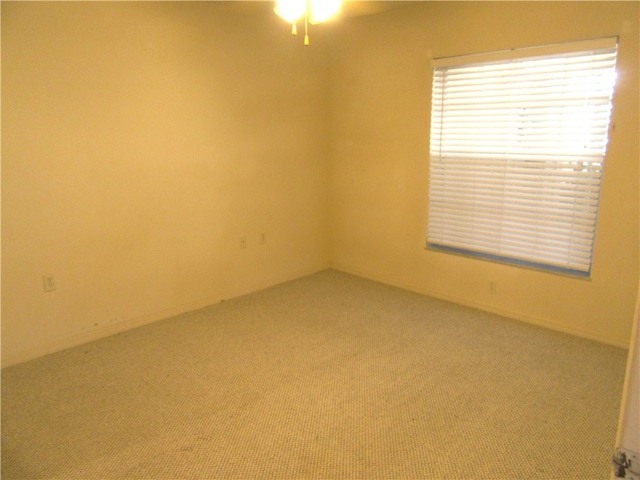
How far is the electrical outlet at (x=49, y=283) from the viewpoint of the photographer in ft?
9.23

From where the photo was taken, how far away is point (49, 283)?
2.83 metres

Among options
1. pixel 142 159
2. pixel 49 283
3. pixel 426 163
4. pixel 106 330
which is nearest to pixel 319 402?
pixel 106 330

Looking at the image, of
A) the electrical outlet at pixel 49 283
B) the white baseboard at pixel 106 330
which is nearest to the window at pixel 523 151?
the white baseboard at pixel 106 330

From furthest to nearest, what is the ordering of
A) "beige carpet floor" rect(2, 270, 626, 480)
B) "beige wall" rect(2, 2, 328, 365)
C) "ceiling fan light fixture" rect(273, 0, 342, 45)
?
1. "beige wall" rect(2, 2, 328, 365)
2. "ceiling fan light fixture" rect(273, 0, 342, 45)
3. "beige carpet floor" rect(2, 270, 626, 480)

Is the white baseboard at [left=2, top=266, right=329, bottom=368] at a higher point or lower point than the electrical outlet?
lower

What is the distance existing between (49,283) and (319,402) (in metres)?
1.98

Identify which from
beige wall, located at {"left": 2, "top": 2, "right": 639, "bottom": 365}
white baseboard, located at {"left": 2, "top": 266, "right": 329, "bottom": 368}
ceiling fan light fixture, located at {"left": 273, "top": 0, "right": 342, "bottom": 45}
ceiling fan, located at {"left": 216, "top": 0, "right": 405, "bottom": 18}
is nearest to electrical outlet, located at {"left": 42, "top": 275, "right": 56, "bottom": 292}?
beige wall, located at {"left": 2, "top": 2, "right": 639, "bottom": 365}

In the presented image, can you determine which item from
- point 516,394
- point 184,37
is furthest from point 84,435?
point 184,37

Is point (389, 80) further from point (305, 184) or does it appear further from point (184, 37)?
point (184, 37)

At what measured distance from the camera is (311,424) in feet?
7.03

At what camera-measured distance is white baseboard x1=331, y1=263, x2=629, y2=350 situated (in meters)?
2.97

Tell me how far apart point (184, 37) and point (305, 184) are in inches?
67.5

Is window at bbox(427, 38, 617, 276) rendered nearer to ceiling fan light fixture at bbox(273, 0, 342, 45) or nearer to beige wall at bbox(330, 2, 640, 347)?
beige wall at bbox(330, 2, 640, 347)

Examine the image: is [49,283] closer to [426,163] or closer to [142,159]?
[142,159]
